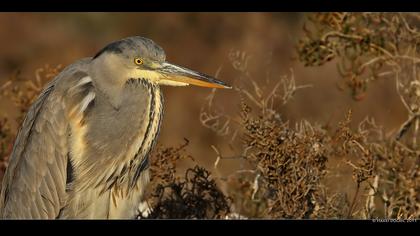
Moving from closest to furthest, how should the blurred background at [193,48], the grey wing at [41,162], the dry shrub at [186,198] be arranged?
the grey wing at [41,162]
the dry shrub at [186,198]
the blurred background at [193,48]

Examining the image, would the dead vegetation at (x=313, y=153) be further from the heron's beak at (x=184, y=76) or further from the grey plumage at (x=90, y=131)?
the grey plumage at (x=90, y=131)

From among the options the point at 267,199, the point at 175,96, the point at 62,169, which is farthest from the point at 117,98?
the point at 175,96

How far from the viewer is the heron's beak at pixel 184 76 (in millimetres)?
3723

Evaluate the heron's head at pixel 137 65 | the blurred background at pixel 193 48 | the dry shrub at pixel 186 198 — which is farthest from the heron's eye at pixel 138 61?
the blurred background at pixel 193 48

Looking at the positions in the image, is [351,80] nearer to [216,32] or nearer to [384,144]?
[384,144]

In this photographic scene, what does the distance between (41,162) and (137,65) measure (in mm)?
576

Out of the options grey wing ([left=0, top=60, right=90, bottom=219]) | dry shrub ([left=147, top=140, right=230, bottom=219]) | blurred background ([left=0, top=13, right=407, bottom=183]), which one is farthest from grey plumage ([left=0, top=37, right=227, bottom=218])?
blurred background ([left=0, top=13, right=407, bottom=183])

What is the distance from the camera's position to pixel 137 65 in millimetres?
3721

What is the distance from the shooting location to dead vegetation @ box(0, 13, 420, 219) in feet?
12.2

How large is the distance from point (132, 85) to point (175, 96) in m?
5.07

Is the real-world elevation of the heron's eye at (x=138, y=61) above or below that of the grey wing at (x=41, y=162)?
above

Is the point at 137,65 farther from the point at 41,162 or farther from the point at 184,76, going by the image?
Answer: the point at 41,162

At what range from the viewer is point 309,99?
7.96 metres

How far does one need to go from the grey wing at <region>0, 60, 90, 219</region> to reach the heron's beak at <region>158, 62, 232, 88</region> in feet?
1.49
